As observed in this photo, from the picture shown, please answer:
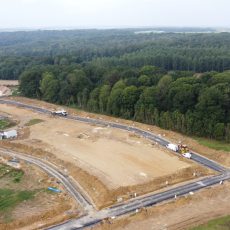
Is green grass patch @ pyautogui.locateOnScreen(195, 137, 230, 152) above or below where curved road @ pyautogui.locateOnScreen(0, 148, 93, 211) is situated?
above

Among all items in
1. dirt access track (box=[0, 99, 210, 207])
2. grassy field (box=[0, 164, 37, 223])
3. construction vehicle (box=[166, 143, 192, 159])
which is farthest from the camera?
construction vehicle (box=[166, 143, 192, 159])

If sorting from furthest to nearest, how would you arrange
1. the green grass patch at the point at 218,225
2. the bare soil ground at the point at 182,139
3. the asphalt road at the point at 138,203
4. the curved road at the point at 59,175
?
the bare soil ground at the point at 182,139 → the curved road at the point at 59,175 → the asphalt road at the point at 138,203 → the green grass patch at the point at 218,225

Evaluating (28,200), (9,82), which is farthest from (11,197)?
(9,82)

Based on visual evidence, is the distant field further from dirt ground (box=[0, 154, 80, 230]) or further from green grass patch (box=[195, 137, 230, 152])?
green grass patch (box=[195, 137, 230, 152])

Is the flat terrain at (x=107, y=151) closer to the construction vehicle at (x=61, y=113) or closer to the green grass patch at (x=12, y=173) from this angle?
the construction vehicle at (x=61, y=113)

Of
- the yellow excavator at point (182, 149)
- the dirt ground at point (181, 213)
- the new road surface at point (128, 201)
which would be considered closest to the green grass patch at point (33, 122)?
the new road surface at point (128, 201)

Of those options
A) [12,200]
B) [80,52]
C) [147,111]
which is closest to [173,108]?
[147,111]

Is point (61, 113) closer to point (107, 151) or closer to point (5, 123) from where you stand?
point (5, 123)

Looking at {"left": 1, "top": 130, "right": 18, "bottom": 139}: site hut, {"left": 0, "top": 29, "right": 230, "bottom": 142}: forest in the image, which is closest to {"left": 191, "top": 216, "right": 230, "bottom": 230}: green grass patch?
{"left": 0, "top": 29, "right": 230, "bottom": 142}: forest
